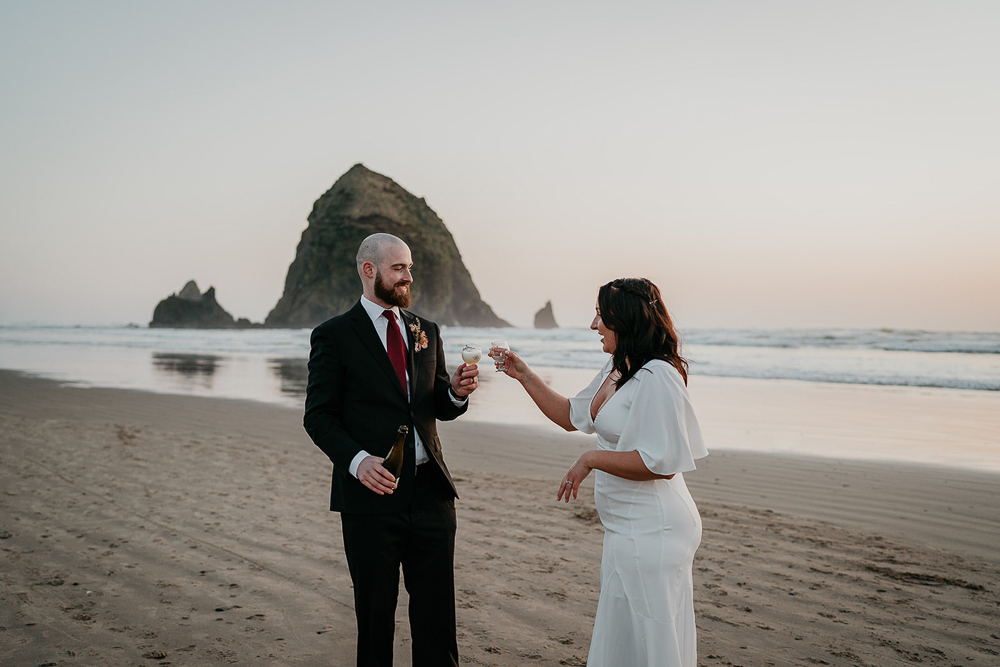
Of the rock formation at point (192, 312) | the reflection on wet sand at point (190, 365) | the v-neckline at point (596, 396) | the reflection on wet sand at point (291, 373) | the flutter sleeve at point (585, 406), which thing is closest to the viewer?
the v-neckline at point (596, 396)

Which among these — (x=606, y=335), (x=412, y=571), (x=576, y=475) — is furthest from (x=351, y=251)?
(x=576, y=475)

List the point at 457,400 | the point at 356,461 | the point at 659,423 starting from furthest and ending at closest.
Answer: the point at 457,400 → the point at 356,461 → the point at 659,423

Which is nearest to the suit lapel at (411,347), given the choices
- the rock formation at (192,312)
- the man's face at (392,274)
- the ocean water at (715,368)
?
the man's face at (392,274)

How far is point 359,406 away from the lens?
10.0 ft

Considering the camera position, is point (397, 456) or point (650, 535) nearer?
point (650, 535)

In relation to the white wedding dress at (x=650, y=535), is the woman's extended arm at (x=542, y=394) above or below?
above

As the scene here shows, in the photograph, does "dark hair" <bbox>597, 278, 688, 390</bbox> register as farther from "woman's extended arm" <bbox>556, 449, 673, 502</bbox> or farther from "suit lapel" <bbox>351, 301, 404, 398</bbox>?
"suit lapel" <bbox>351, 301, 404, 398</bbox>

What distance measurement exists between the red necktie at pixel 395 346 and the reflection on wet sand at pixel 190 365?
14.5 m

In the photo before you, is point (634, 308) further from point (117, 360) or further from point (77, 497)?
point (117, 360)

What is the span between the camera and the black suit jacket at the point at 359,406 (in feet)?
9.70

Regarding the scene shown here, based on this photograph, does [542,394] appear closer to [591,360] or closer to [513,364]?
[513,364]

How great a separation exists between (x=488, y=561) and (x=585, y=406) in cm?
256

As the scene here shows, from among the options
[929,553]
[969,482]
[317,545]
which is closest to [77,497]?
[317,545]

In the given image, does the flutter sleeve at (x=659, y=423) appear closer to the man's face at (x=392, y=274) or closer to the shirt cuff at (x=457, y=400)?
the shirt cuff at (x=457, y=400)
